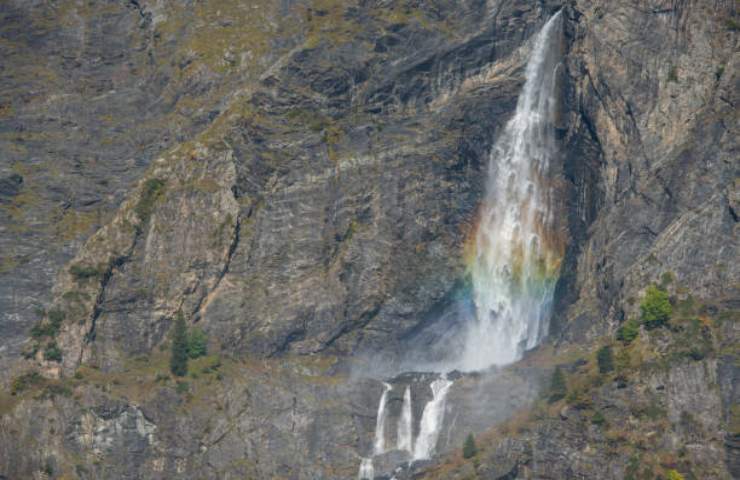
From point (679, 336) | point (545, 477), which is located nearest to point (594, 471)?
point (545, 477)

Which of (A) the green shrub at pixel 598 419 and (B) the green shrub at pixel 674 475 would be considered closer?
(B) the green shrub at pixel 674 475

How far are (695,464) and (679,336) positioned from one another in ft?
48.1

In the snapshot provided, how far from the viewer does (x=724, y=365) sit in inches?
7677

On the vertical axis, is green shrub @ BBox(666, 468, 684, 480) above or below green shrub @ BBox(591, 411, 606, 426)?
below

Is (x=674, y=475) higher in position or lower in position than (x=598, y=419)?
lower

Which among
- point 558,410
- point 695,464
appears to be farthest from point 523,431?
point 695,464

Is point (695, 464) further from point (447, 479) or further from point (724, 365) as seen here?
point (447, 479)

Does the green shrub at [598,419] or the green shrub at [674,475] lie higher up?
the green shrub at [598,419]

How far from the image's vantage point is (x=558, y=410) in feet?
650

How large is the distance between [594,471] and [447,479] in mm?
15607

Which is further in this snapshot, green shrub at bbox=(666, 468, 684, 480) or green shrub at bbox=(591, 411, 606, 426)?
green shrub at bbox=(591, 411, 606, 426)

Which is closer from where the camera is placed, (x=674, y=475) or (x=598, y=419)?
(x=674, y=475)

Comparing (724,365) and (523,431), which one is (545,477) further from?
(724,365)

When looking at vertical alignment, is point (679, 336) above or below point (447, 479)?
above
